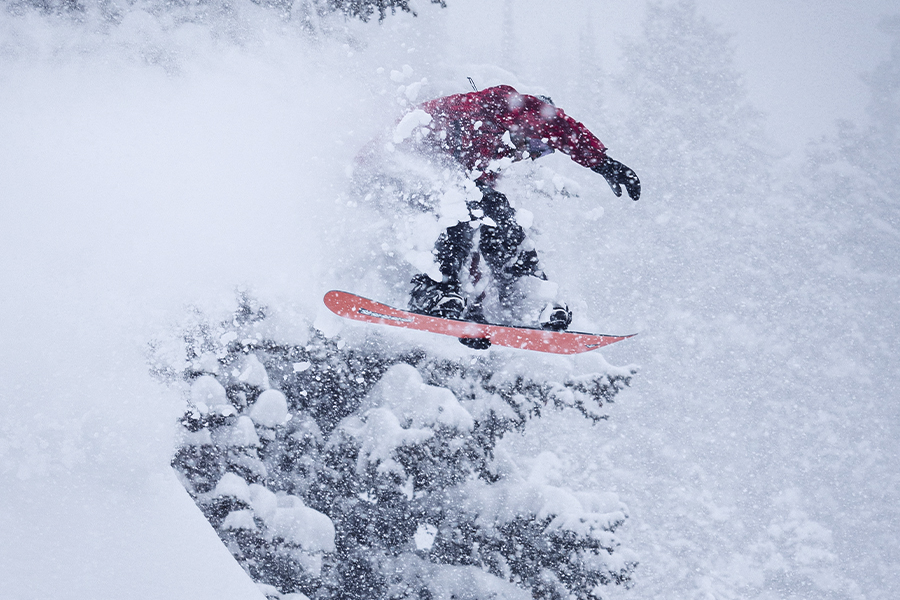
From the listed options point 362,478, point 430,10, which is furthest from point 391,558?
point 430,10

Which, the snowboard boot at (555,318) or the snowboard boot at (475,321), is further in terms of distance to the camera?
the snowboard boot at (555,318)

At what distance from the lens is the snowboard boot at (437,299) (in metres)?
3.26

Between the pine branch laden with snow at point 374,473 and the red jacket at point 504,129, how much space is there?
1.44 meters

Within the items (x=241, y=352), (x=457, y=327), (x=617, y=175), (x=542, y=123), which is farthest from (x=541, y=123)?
(x=241, y=352)

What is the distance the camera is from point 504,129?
3.32 metres

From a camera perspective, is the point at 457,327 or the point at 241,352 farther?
the point at 241,352

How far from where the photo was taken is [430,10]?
7.75 metres

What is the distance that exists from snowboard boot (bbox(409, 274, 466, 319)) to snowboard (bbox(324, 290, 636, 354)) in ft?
0.17

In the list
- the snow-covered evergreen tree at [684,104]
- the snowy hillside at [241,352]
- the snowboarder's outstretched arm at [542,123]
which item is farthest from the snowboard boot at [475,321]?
the snow-covered evergreen tree at [684,104]

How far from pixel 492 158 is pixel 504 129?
21 centimetres

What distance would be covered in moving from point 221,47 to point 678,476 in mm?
11009

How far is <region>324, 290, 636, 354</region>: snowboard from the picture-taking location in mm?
3277

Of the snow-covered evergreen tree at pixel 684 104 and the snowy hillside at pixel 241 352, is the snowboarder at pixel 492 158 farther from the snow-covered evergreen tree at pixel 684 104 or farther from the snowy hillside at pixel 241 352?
the snow-covered evergreen tree at pixel 684 104

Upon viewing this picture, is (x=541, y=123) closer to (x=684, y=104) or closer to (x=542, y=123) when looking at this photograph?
(x=542, y=123)
